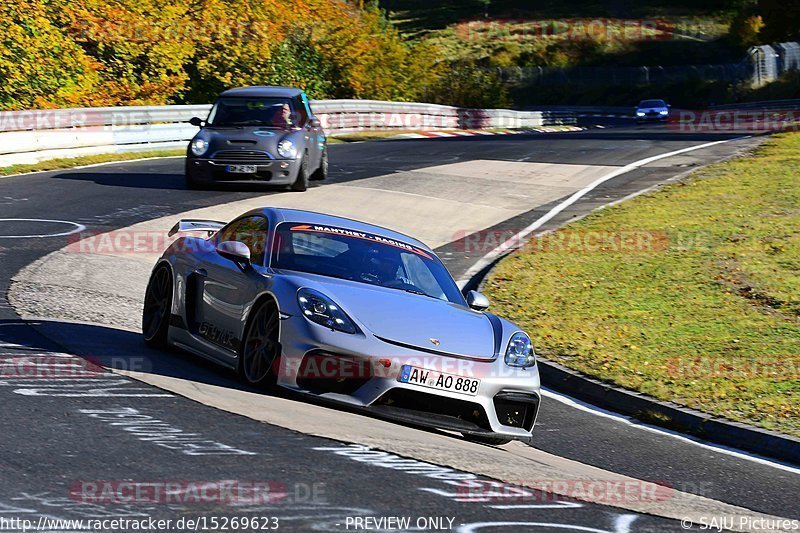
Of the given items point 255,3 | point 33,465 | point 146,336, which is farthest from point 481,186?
point 255,3

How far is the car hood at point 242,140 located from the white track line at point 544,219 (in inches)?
186

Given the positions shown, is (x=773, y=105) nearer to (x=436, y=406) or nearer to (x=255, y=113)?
(x=255, y=113)

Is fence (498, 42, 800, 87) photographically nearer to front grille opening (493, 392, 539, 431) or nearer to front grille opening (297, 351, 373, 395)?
front grille opening (493, 392, 539, 431)

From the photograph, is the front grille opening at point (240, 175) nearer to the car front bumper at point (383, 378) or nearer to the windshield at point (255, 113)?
the windshield at point (255, 113)

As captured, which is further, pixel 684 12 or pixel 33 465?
pixel 684 12

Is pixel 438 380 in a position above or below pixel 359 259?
below

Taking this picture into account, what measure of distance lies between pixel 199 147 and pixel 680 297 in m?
10.1

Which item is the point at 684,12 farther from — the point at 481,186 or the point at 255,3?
the point at 481,186

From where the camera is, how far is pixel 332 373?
26.3 feet

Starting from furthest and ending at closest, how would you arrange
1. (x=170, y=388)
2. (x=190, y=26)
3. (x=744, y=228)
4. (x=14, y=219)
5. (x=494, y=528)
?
(x=190, y=26) < (x=744, y=228) < (x=14, y=219) < (x=170, y=388) < (x=494, y=528)

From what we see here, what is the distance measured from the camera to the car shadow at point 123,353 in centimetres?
830

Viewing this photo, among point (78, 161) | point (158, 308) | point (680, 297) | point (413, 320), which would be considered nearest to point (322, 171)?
point (78, 161)

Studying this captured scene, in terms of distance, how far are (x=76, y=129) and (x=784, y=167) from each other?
15394 millimetres

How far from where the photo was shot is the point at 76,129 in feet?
89.6
